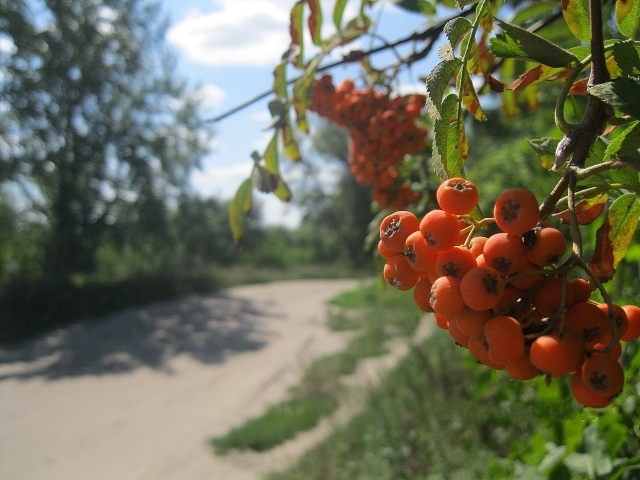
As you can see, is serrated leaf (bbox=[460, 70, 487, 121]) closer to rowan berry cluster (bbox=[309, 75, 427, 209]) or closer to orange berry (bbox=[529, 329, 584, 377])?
orange berry (bbox=[529, 329, 584, 377])

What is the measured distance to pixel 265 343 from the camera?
9797 mm

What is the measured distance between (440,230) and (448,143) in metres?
0.18

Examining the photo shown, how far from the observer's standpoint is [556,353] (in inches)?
19.5

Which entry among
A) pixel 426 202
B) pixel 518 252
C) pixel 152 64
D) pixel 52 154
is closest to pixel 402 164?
pixel 426 202

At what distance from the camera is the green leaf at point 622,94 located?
51 centimetres

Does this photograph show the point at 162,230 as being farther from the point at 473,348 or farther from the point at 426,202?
the point at 473,348

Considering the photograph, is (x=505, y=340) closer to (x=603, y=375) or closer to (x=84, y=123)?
(x=603, y=375)

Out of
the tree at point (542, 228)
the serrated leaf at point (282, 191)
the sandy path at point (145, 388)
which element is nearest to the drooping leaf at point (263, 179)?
the serrated leaf at point (282, 191)

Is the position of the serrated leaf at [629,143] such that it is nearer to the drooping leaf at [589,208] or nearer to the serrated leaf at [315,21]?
the drooping leaf at [589,208]

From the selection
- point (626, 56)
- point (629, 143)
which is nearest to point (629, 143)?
point (629, 143)

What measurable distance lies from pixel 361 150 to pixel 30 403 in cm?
696

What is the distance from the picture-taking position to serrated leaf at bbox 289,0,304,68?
1277mm

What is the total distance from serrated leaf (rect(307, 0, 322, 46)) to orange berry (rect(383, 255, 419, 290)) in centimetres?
88

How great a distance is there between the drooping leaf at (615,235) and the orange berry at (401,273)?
0.79 ft
